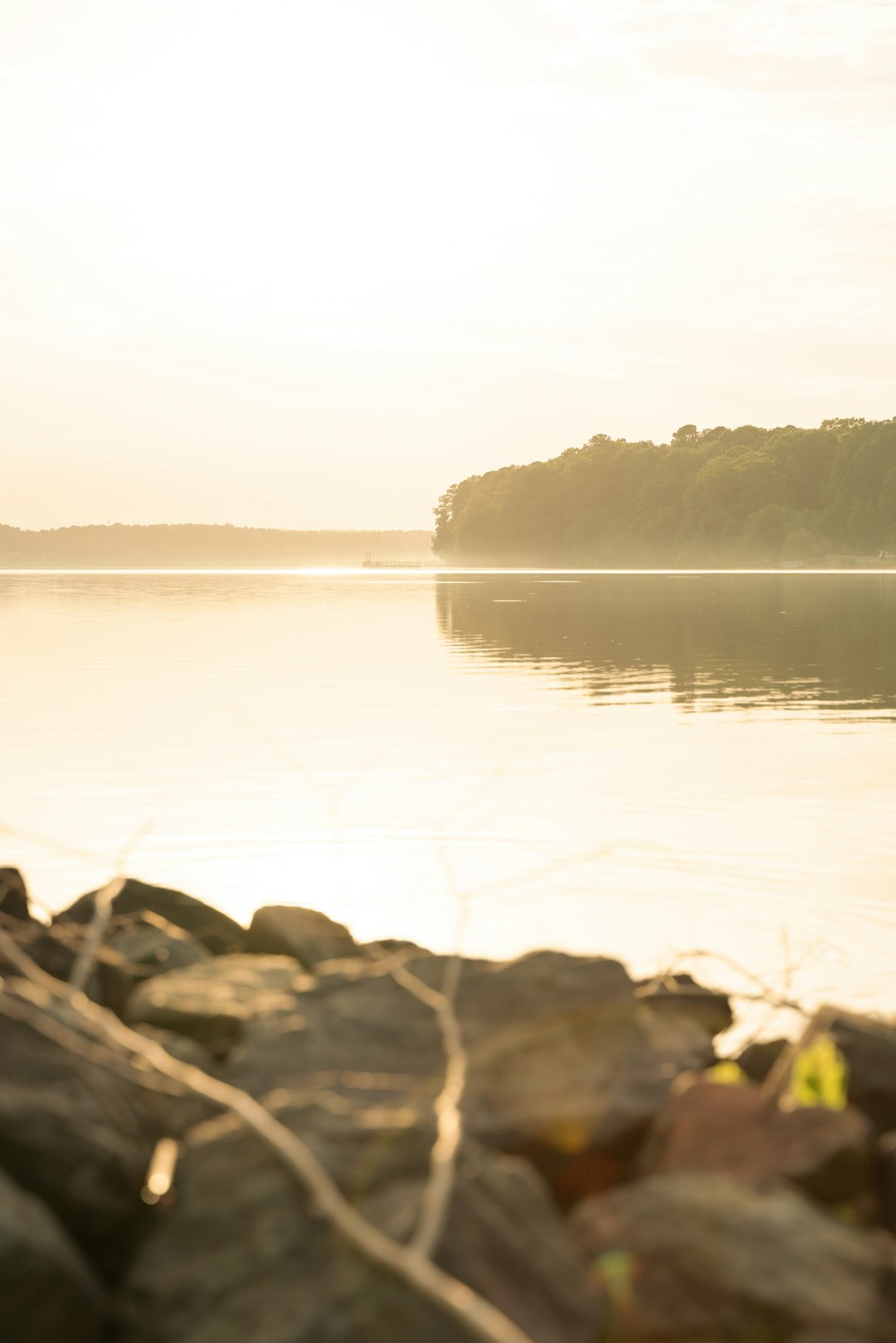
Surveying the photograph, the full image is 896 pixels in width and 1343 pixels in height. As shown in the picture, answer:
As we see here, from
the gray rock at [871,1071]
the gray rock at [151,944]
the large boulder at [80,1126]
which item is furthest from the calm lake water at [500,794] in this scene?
the gray rock at [871,1071]

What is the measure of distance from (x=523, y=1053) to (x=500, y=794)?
1025 cm

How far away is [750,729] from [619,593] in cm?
6317

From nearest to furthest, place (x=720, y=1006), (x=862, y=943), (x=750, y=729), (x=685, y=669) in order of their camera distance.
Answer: (x=720, y=1006)
(x=862, y=943)
(x=750, y=729)
(x=685, y=669)

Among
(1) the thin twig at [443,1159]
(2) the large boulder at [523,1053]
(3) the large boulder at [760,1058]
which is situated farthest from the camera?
(3) the large boulder at [760,1058]

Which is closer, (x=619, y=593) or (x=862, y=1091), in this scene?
(x=862, y=1091)

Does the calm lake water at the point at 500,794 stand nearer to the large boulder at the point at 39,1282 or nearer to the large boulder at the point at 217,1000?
the large boulder at the point at 217,1000

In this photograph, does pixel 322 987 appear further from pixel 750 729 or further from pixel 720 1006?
pixel 750 729

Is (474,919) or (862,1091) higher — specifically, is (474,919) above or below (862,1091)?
below

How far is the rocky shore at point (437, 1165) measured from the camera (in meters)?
3.55

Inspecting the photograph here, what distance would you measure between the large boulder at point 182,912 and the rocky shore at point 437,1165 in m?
1.53

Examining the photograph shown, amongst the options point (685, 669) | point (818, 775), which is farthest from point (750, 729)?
point (685, 669)

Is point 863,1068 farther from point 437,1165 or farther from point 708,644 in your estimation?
point 708,644

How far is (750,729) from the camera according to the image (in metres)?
19.8

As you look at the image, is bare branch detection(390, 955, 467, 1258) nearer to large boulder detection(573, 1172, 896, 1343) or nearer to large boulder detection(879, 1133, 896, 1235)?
large boulder detection(573, 1172, 896, 1343)
